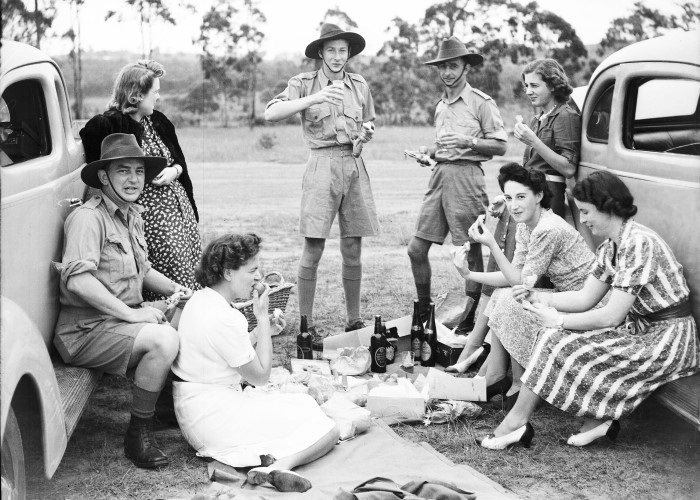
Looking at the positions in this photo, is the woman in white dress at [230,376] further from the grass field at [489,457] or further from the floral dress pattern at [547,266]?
the floral dress pattern at [547,266]

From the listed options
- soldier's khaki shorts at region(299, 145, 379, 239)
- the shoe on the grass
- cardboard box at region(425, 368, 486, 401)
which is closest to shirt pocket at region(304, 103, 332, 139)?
soldier's khaki shorts at region(299, 145, 379, 239)

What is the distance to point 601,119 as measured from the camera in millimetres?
5418

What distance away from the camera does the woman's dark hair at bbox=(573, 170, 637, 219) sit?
4.07 m

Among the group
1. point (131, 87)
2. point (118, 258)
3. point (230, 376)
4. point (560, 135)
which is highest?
point (131, 87)

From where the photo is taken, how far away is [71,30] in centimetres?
1006

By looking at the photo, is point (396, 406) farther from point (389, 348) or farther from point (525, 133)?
point (525, 133)

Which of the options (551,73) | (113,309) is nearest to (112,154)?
(113,309)

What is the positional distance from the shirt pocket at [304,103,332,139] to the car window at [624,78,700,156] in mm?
2252

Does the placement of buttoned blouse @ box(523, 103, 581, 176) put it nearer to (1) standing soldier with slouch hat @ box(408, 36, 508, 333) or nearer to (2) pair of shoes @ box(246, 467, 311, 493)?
(1) standing soldier with slouch hat @ box(408, 36, 508, 333)

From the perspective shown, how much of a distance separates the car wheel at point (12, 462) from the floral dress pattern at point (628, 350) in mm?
2575

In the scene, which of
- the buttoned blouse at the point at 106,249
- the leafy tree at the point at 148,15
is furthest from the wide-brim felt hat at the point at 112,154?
the leafy tree at the point at 148,15

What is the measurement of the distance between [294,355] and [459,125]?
2270 mm

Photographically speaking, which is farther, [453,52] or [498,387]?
[453,52]

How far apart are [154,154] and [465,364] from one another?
8.46 feet
